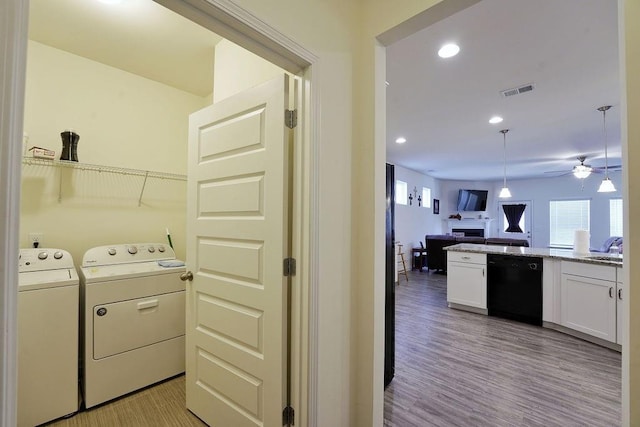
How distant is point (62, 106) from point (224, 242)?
2.03 metres

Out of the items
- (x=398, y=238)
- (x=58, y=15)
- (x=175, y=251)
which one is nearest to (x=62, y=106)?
(x=58, y=15)

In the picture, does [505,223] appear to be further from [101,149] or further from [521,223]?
[101,149]

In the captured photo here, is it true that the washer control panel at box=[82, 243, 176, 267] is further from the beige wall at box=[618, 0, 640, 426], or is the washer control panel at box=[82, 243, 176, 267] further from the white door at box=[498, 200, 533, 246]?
the white door at box=[498, 200, 533, 246]

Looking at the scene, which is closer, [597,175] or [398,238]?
[398,238]

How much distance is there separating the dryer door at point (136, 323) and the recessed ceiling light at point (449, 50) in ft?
9.70

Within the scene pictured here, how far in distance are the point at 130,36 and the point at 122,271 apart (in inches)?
70.2

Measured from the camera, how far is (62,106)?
234 cm

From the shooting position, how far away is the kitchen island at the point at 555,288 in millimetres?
2826

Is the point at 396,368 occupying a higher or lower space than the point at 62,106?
lower

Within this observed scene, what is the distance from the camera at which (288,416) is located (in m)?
1.39

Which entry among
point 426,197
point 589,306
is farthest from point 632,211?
point 426,197

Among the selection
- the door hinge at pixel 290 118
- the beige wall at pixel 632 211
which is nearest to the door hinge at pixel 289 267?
the door hinge at pixel 290 118

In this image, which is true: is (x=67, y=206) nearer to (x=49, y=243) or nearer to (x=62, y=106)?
(x=49, y=243)

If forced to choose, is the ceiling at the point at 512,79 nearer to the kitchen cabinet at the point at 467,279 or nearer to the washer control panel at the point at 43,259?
the kitchen cabinet at the point at 467,279
